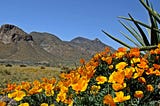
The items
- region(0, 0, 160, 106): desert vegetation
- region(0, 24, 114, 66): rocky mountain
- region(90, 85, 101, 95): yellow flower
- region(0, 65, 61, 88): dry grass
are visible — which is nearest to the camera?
region(0, 0, 160, 106): desert vegetation

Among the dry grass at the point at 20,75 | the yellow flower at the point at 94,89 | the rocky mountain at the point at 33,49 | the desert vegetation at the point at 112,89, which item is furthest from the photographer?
the rocky mountain at the point at 33,49

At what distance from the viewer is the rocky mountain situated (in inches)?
3922

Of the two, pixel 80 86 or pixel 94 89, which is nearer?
pixel 80 86

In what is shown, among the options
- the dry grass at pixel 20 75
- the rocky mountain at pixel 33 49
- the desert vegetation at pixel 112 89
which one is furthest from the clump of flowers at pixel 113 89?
the rocky mountain at pixel 33 49

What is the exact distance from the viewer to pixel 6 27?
137250 millimetres

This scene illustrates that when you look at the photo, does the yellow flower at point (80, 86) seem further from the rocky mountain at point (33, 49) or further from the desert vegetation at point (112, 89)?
the rocky mountain at point (33, 49)

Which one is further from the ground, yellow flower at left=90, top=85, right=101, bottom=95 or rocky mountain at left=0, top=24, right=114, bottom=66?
rocky mountain at left=0, top=24, right=114, bottom=66

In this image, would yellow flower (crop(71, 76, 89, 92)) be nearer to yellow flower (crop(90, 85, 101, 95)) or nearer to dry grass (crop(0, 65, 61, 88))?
yellow flower (crop(90, 85, 101, 95))

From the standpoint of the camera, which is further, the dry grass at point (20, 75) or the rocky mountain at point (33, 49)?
the rocky mountain at point (33, 49)

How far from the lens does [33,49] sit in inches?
4296

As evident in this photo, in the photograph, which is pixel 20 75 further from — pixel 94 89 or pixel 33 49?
pixel 33 49

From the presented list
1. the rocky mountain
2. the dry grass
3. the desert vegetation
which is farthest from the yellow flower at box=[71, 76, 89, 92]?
the rocky mountain

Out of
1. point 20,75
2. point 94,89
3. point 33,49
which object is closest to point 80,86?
point 94,89

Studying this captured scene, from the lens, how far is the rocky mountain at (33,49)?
327 feet
